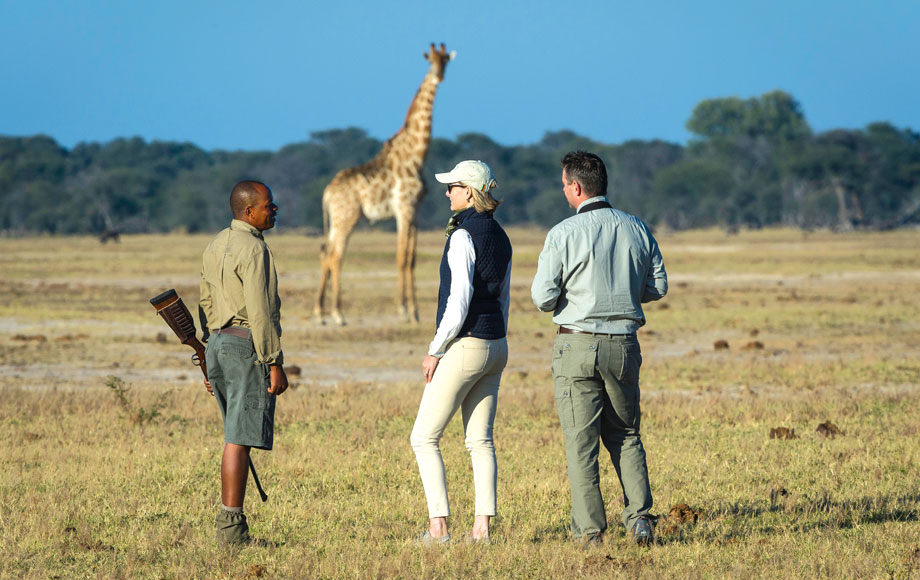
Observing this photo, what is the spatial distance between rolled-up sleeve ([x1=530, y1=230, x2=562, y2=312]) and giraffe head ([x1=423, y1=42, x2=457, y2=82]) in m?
14.0

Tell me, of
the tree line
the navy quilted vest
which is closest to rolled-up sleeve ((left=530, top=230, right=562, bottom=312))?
the navy quilted vest

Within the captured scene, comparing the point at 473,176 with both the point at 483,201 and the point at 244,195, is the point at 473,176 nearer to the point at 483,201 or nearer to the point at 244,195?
the point at 483,201

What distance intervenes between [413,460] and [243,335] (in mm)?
2777

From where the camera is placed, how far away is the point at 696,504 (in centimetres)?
696

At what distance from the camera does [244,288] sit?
5664 mm

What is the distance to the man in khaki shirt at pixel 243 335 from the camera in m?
5.64

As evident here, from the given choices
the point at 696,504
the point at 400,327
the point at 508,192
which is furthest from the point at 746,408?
the point at 508,192

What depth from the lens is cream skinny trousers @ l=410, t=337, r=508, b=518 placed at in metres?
5.68

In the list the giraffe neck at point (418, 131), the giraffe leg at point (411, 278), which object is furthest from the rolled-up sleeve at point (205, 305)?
the giraffe neck at point (418, 131)

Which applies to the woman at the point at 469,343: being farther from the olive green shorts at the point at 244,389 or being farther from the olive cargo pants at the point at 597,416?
the olive green shorts at the point at 244,389

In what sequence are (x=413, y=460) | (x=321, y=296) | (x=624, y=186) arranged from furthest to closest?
(x=624, y=186)
(x=321, y=296)
(x=413, y=460)

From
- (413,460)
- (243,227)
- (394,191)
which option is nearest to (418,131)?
(394,191)

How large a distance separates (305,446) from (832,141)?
246 ft

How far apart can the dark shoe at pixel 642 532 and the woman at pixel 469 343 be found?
26.6 inches
